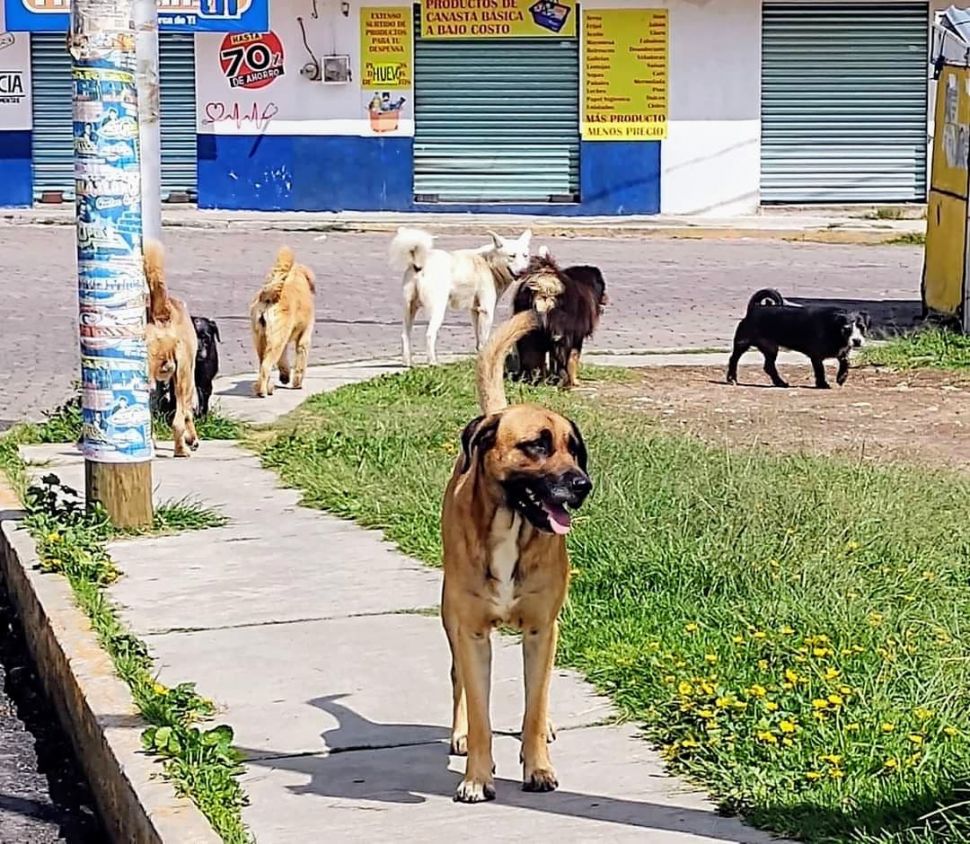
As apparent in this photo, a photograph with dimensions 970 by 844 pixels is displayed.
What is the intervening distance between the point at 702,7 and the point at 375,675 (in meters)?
22.6

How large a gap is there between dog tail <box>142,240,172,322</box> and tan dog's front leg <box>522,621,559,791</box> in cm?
471

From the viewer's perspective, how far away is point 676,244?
24.5m

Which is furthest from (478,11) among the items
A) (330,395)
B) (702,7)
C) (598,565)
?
(598,565)

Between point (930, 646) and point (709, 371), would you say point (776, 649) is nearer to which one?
point (930, 646)

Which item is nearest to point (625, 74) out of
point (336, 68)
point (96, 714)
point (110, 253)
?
point (336, 68)

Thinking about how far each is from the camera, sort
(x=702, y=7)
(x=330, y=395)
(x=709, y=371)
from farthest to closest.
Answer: (x=702, y=7), (x=709, y=371), (x=330, y=395)

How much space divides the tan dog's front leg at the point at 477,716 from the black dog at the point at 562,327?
23.3 ft

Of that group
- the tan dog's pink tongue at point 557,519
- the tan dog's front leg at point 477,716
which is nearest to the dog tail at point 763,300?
the tan dog's front leg at point 477,716

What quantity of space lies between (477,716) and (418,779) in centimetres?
37

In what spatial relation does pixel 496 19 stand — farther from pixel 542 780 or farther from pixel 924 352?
pixel 542 780

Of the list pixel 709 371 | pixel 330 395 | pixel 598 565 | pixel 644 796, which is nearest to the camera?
pixel 644 796

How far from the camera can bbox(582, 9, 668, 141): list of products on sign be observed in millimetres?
27297

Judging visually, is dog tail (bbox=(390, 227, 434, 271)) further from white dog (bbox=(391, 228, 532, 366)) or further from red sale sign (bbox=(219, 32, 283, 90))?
red sale sign (bbox=(219, 32, 283, 90))

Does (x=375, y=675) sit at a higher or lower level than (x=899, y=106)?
lower
